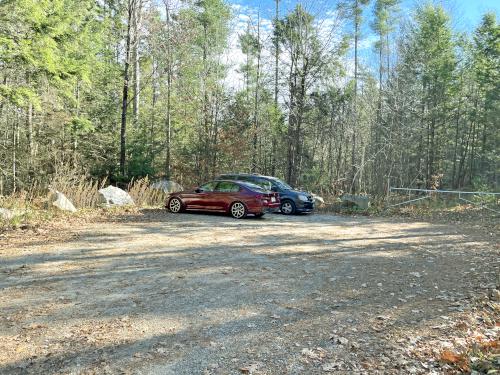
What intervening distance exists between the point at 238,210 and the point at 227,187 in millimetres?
1008

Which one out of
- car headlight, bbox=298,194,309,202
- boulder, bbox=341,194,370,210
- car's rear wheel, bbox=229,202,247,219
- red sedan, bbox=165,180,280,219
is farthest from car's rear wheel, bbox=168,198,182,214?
boulder, bbox=341,194,370,210

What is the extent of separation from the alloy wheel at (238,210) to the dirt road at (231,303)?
4298 millimetres

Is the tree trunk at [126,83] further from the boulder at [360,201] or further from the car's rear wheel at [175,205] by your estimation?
the boulder at [360,201]

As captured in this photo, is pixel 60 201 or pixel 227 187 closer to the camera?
pixel 60 201

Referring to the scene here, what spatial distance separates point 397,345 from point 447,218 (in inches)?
512

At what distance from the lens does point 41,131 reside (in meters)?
18.1

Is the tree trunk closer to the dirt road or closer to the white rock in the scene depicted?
the white rock

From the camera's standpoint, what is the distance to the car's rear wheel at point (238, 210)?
46.8ft

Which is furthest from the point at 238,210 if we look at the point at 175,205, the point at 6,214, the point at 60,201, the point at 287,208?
the point at 6,214

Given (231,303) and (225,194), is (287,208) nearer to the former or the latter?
(225,194)

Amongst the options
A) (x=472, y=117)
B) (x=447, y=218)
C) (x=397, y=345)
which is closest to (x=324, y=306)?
(x=397, y=345)

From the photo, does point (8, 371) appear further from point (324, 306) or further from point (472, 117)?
point (472, 117)

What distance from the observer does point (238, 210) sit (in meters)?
14.4

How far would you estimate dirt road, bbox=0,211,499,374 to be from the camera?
379cm
